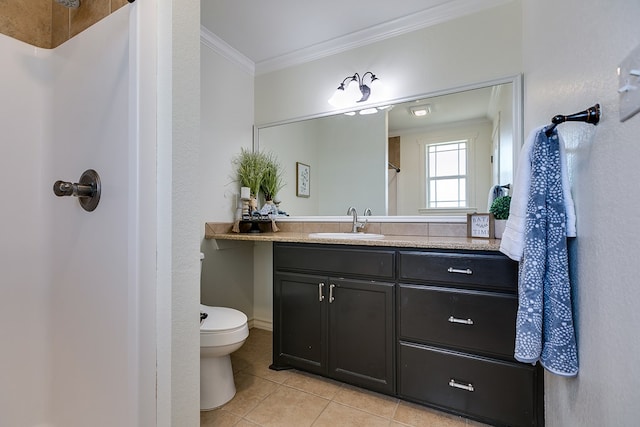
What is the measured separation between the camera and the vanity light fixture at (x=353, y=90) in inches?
88.3

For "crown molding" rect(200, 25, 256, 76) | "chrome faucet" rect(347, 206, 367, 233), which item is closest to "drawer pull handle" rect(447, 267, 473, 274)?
"chrome faucet" rect(347, 206, 367, 233)

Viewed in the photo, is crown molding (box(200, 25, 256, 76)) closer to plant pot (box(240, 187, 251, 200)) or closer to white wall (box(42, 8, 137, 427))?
plant pot (box(240, 187, 251, 200))

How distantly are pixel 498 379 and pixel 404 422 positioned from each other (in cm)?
50

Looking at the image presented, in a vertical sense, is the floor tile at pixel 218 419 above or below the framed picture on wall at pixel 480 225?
below

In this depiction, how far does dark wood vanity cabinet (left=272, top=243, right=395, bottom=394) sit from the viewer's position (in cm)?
156

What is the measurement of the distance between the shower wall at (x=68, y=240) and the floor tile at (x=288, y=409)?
2.60 feet

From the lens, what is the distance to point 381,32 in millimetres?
2186

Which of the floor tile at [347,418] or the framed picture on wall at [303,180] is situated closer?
the floor tile at [347,418]

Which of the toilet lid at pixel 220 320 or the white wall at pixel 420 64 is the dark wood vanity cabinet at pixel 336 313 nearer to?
the toilet lid at pixel 220 320

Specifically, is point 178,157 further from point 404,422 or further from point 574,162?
point 404,422

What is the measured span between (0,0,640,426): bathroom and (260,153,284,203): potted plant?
1592 mm

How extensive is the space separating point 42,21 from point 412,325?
2096 millimetres

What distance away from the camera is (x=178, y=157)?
0.75 meters

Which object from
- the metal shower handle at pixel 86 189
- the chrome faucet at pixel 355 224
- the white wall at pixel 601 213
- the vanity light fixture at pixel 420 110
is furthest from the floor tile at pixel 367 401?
the vanity light fixture at pixel 420 110
